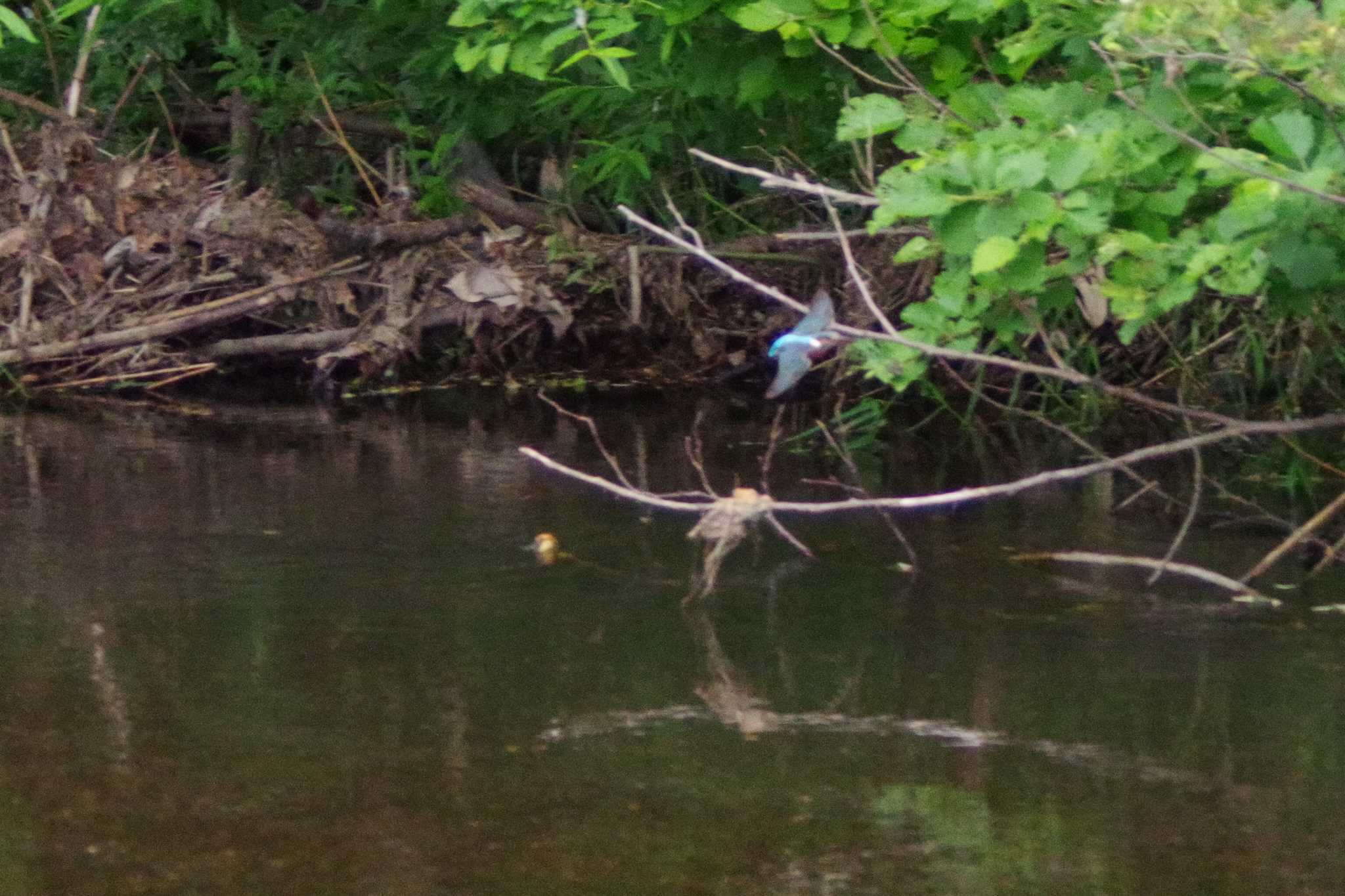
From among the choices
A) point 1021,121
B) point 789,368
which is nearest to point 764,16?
point 1021,121

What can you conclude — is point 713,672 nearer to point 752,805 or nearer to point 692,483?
point 752,805

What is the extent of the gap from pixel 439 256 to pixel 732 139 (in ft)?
4.20

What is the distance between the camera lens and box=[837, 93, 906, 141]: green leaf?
3.46 meters

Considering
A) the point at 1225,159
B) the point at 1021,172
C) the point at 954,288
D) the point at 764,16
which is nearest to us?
the point at 1225,159

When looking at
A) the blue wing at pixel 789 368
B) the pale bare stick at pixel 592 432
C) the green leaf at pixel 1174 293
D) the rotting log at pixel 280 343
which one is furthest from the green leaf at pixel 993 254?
the rotting log at pixel 280 343

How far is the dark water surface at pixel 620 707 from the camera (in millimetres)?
2461

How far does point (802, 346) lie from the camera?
211 inches

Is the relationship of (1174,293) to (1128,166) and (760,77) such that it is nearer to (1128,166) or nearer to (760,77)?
(1128,166)

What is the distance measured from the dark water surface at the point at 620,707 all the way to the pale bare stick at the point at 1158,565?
0.21 ft

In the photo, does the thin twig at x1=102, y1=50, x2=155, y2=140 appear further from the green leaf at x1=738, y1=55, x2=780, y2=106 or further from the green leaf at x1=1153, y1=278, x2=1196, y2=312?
the green leaf at x1=1153, y1=278, x2=1196, y2=312

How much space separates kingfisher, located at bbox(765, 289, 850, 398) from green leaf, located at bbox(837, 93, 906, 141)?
68cm

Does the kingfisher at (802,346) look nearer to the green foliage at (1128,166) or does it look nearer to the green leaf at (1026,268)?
the green foliage at (1128,166)

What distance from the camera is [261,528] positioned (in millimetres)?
4344

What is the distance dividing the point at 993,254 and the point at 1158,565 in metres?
0.95
